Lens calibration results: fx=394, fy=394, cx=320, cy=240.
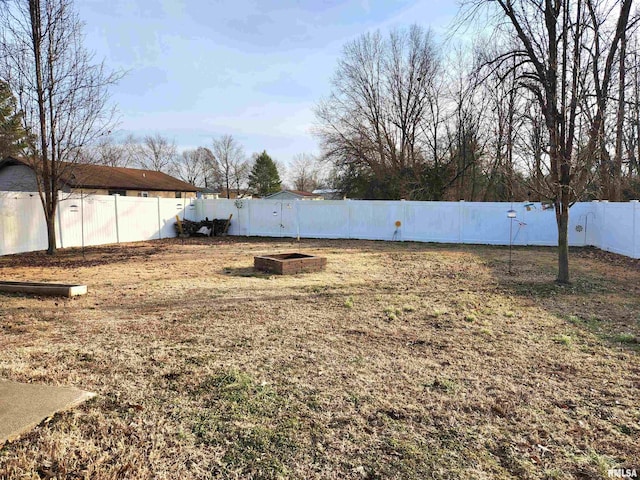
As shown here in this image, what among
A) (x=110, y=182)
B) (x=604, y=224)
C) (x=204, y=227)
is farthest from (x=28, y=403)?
(x=110, y=182)

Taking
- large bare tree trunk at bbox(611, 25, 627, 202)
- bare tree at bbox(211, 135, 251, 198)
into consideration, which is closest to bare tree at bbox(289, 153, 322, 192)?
Answer: bare tree at bbox(211, 135, 251, 198)

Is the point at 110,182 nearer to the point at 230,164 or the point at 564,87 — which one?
the point at 564,87

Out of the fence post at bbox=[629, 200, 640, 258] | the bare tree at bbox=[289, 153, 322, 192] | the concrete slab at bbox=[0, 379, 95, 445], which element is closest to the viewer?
the concrete slab at bbox=[0, 379, 95, 445]

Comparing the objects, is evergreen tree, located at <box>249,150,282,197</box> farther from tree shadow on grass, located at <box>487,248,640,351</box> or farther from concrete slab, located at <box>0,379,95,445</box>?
concrete slab, located at <box>0,379,95,445</box>

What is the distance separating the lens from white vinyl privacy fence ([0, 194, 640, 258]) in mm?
10953

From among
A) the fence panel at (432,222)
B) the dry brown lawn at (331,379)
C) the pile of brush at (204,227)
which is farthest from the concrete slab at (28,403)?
the pile of brush at (204,227)

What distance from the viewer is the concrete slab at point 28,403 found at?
229 centimetres

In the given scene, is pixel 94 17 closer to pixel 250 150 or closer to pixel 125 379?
pixel 125 379

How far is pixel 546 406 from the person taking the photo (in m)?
2.69

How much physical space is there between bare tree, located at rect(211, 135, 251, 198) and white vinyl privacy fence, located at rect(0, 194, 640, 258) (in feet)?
117

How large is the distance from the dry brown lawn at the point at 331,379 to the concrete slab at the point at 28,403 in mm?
105

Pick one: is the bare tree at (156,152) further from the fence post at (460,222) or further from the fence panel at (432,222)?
the fence post at (460,222)

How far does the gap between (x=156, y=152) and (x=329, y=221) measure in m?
40.9

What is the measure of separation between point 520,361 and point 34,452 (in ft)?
11.8
